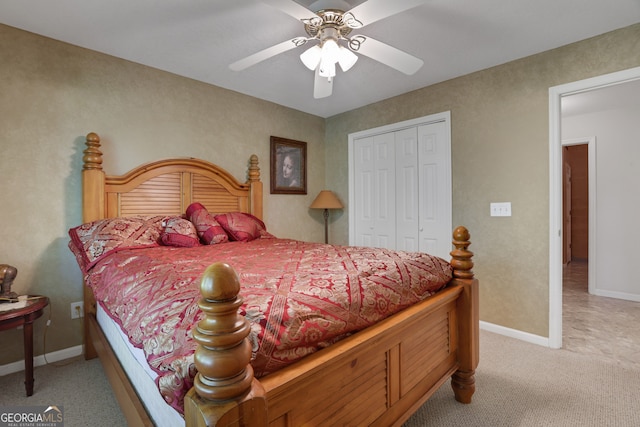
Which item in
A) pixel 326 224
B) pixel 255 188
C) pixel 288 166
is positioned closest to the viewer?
pixel 255 188

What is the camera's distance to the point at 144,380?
1.17 meters

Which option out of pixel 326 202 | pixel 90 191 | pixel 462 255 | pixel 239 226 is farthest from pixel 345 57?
pixel 326 202

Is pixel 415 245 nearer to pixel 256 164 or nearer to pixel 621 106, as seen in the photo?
pixel 256 164

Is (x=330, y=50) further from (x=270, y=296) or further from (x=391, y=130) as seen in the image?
(x=391, y=130)

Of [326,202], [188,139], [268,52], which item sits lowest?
[326,202]

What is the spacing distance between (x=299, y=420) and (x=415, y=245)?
2.82m

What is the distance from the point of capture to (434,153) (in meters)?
3.28

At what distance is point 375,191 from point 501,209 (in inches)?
56.4

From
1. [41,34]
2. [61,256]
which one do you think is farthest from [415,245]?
[41,34]

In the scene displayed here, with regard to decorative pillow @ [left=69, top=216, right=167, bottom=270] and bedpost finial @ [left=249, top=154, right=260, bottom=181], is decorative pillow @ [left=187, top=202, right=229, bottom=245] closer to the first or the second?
decorative pillow @ [left=69, top=216, right=167, bottom=270]

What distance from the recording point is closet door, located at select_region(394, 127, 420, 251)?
3.45 meters

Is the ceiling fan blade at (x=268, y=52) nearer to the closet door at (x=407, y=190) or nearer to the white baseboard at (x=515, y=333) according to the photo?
the closet door at (x=407, y=190)

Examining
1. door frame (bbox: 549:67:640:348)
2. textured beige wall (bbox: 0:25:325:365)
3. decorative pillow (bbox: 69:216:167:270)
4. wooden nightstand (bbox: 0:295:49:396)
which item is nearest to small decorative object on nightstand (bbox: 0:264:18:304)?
wooden nightstand (bbox: 0:295:49:396)

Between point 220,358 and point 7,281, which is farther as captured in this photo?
point 7,281
